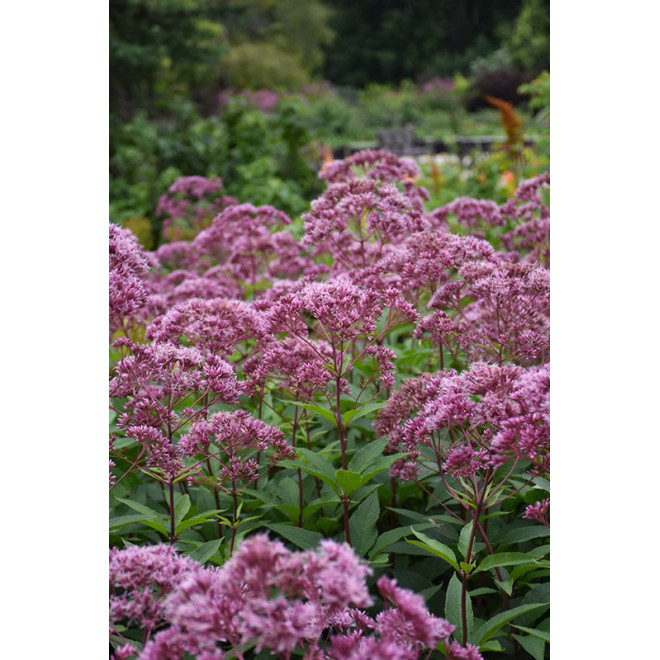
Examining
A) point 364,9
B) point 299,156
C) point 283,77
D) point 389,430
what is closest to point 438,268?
point 389,430

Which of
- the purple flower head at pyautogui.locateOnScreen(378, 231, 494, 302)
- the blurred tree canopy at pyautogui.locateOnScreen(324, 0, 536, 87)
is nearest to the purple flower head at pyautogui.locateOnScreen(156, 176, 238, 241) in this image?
the purple flower head at pyautogui.locateOnScreen(378, 231, 494, 302)

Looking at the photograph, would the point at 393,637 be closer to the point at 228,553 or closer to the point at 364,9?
the point at 228,553

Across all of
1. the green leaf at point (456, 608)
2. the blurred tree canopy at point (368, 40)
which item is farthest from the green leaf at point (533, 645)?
the blurred tree canopy at point (368, 40)

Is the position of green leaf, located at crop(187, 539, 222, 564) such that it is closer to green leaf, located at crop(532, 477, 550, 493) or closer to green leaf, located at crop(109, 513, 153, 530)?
green leaf, located at crop(109, 513, 153, 530)

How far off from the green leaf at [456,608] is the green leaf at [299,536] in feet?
1.07

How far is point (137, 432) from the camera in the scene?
5.39ft

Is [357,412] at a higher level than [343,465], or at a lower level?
higher

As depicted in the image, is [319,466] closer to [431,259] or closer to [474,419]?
[474,419]

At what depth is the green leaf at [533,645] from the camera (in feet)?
4.61

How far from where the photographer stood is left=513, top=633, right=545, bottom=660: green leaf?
1405 mm

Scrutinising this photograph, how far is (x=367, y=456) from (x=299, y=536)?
0.25 metres

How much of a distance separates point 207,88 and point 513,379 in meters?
18.9

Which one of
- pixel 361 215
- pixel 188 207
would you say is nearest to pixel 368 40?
pixel 188 207

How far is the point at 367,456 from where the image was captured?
173cm
